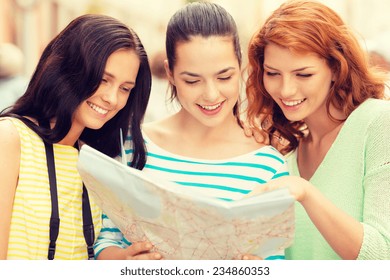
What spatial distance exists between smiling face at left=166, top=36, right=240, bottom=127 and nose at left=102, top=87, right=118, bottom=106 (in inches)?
7.4

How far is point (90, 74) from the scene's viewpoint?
5.08 feet

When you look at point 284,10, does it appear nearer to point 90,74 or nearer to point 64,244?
point 90,74

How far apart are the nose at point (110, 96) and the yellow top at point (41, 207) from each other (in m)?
0.20

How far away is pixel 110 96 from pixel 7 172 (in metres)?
0.35

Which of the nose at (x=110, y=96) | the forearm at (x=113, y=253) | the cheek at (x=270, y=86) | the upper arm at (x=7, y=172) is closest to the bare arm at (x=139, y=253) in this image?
the forearm at (x=113, y=253)

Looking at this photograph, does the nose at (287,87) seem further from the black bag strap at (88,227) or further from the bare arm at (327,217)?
the black bag strap at (88,227)

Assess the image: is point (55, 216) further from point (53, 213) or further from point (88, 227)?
point (88, 227)

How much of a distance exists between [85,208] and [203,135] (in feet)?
1.41

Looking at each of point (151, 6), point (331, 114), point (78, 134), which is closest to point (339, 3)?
point (151, 6)

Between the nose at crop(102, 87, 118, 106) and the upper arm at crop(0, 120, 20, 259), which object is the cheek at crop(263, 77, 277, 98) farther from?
the upper arm at crop(0, 120, 20, 259)

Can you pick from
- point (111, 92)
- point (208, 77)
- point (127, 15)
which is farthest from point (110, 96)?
point (127, 15)

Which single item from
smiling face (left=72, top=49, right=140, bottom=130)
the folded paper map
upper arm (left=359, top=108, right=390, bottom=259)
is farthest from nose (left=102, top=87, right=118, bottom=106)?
upper arm (left=359, top=108, right=390, bottom=259)

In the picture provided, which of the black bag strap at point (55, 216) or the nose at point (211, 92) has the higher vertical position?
the nose at point (211, 92)

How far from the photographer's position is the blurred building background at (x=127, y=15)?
4953mm
